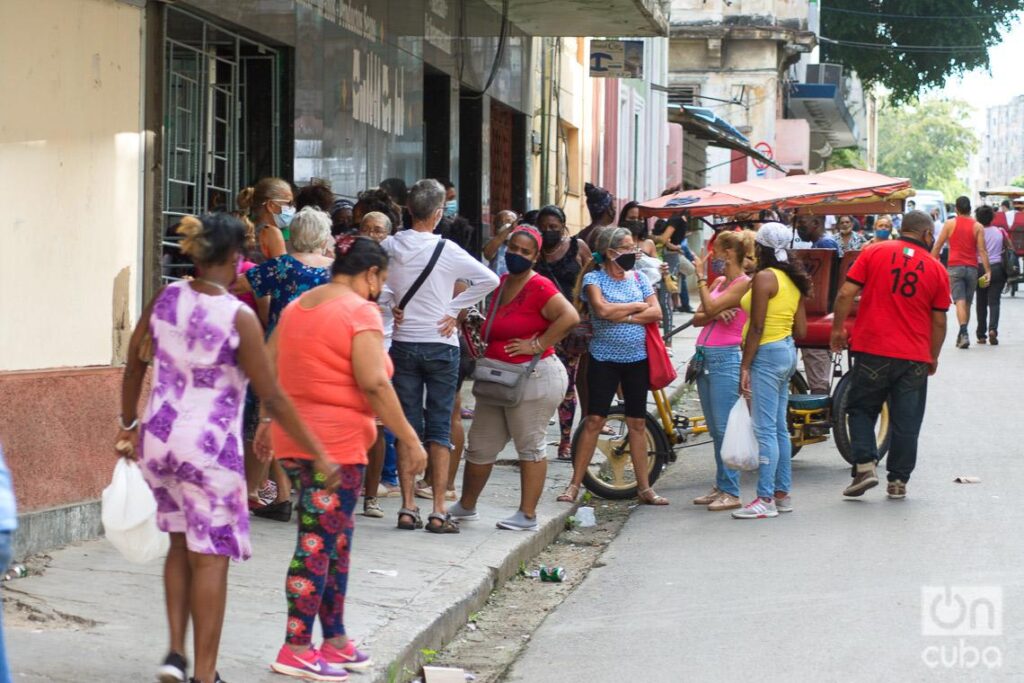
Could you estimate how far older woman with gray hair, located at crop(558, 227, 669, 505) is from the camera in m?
9.71

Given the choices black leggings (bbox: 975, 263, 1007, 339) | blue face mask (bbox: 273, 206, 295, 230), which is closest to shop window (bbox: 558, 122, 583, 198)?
black leggings (bbox: 975, 263, 1007, 339)

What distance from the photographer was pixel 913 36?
48625 mm

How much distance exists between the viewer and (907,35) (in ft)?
160

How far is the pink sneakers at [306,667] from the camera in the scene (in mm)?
5656

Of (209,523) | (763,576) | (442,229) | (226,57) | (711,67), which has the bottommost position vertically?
(763,576)

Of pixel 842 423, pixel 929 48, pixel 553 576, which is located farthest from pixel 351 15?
pixel 929 48

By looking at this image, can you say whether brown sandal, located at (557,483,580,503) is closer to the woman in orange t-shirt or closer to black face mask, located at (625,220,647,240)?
black face mask, located at (625,220,647,240)

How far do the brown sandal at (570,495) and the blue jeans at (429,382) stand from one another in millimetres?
1549

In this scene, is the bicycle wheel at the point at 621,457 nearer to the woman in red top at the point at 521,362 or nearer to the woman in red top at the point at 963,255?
the woman in red top at the point at 521,362

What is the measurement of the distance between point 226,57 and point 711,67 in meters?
33.6

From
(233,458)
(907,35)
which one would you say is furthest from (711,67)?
(233,458)

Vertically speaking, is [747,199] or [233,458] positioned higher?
[747,199]

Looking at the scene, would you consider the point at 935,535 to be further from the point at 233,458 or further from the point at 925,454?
the point at 233,458

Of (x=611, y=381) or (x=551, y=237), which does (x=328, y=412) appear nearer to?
(x=611, y=381)
